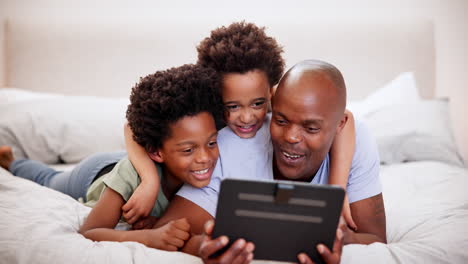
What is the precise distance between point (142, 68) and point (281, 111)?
6.78ft

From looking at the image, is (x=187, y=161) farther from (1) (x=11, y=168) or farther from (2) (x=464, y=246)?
(1) (x=11, y=168)

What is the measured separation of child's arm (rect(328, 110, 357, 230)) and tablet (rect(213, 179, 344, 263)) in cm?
37

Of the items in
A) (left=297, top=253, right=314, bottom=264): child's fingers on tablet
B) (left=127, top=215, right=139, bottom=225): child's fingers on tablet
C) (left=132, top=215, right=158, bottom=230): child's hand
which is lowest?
(left=132, top=215, right=158, bottom=230): child's hand

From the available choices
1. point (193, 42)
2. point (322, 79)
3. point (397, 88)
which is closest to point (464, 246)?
point (322, 79)

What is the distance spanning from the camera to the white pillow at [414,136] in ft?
7.74

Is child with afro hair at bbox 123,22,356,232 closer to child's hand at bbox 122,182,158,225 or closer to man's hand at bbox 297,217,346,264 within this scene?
child's hand at bbox 122,182,158,225

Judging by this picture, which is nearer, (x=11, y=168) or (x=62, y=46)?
(x=11, y=168)

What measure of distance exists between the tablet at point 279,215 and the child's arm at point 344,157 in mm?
366

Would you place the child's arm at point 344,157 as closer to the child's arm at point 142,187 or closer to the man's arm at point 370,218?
the man's arm at point 370,218

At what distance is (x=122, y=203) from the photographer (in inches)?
55.1

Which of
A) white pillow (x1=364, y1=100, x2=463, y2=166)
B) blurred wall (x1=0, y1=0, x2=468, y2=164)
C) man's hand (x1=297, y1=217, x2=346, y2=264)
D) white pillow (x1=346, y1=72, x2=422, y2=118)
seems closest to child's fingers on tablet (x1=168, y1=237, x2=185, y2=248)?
man's hand (x1=297, y1=217, x2=346, y2=264)

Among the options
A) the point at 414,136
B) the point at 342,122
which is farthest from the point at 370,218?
the point at 414,136

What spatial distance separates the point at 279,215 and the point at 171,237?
385 millimetres

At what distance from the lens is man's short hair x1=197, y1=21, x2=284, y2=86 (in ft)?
5.08
